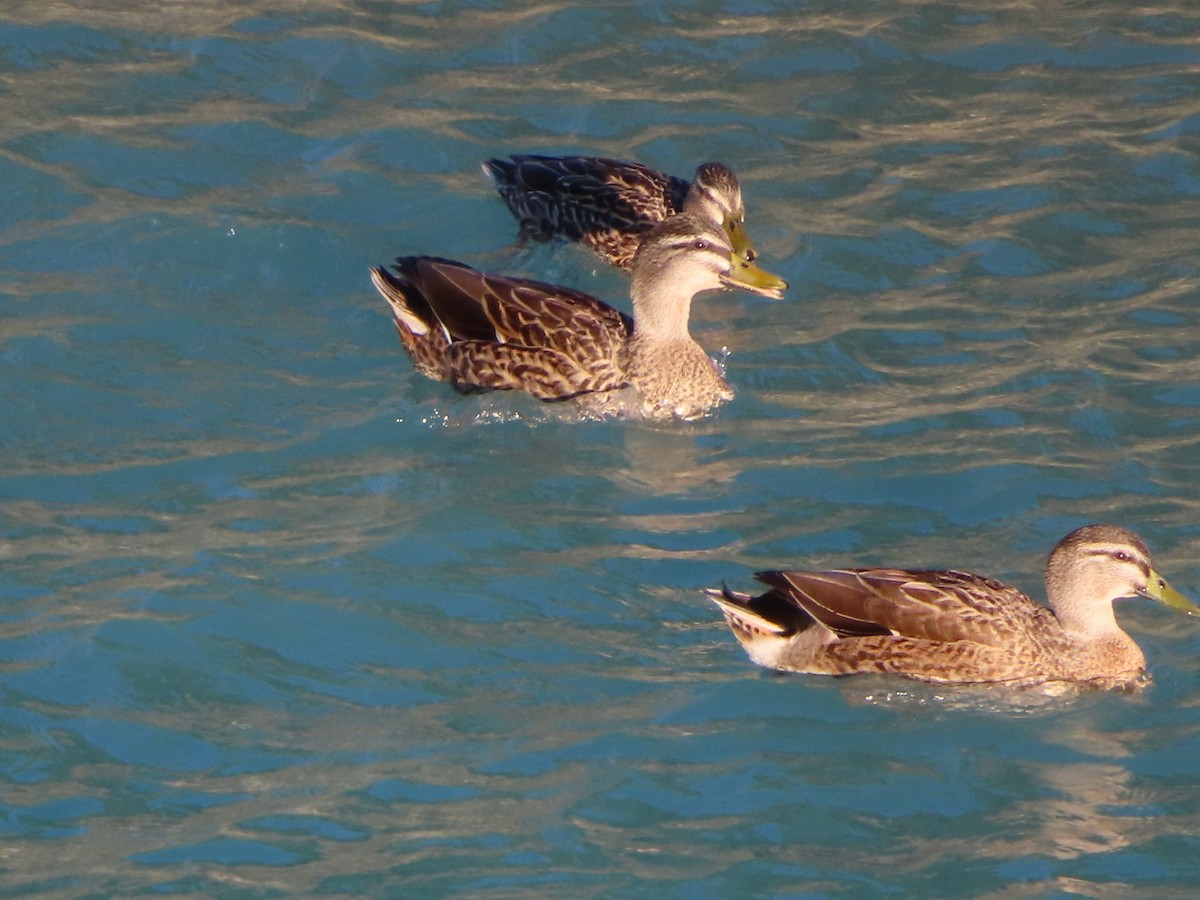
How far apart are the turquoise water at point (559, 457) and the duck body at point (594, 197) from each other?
A: 11.4 inches

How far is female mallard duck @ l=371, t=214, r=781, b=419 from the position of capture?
36.0 feet

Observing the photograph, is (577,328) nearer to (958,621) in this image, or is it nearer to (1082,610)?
(958,621)

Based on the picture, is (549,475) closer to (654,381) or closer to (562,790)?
(654,381)

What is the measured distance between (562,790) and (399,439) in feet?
10.6

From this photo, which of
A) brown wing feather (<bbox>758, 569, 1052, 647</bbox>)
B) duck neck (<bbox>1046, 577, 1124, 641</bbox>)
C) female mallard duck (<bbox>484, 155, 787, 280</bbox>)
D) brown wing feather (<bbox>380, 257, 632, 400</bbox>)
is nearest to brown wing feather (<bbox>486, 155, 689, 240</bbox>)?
female mallard duck (<bbox>484, 155, 787, 280</bbox>)

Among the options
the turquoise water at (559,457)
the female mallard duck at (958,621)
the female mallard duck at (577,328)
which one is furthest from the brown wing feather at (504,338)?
the female mallard duck at (958,621)

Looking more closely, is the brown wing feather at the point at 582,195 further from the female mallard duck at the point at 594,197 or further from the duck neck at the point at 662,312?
the duck neck at the point at 662,312

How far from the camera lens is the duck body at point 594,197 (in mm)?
12547

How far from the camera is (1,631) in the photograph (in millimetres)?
8219

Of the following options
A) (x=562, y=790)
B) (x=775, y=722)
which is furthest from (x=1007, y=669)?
(x=562, y=790)

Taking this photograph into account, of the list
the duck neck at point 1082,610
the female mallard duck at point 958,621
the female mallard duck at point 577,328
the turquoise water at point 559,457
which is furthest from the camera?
the female mallard duck at point 577,328

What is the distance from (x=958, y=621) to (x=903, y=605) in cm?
25

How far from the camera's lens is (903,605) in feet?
27.8

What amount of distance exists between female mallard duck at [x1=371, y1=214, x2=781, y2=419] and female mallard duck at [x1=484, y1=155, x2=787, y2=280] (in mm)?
1063
